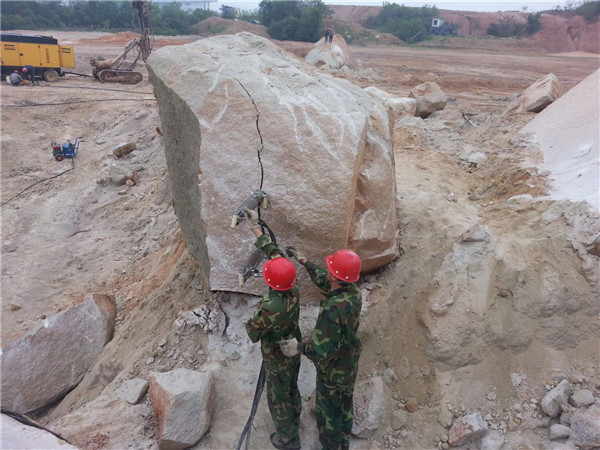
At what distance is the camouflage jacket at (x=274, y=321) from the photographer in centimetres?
300

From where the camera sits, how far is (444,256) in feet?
13.3

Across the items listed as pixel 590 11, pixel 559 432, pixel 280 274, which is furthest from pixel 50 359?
pixel 590 11

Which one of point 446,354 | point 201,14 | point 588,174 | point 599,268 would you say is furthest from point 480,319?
point 201,14

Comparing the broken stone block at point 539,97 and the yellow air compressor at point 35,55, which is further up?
the yellow air compressor at point 35,55

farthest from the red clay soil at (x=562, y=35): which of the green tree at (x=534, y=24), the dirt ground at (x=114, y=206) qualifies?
the dirt ground at (x=114, y=206)

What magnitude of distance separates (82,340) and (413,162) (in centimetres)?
482

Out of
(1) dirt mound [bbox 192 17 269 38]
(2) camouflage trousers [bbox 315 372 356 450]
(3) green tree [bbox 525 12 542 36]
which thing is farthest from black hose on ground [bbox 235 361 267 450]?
(3) green tree [bbox 525 12 542 36]

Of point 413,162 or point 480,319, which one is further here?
point 413,162

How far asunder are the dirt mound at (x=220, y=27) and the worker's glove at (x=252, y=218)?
1119 inches

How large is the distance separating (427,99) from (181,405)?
917 centimetres

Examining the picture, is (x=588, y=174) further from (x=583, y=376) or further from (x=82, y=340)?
(x=82, y=340)

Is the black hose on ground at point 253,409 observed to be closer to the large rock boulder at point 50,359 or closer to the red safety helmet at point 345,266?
the red safety helmet at point 345,266

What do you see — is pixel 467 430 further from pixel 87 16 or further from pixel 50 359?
pixel 87 16

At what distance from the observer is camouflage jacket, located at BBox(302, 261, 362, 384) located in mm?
2988
